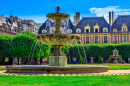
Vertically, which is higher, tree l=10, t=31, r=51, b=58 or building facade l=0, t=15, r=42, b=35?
building facade l=0, t=15, r=42, b=35

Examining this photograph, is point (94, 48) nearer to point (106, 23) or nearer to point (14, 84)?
point (106, 23)

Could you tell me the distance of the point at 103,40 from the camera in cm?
6106

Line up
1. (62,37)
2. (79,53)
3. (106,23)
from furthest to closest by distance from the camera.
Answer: (106,23) < (79,53) < (62,37)

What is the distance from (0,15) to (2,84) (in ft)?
175

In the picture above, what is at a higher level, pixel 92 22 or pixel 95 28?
Result: pixel 92 22

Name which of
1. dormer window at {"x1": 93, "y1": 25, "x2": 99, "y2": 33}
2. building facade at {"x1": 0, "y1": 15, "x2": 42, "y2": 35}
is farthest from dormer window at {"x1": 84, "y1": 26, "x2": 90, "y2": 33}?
building facade at {"x1": 0, "y1": 15, "x2": 42, "y2": 35}

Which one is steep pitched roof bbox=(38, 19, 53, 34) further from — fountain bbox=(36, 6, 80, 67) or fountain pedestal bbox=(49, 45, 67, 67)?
fountain pedestal bbox=(49, 45, 67, 67)

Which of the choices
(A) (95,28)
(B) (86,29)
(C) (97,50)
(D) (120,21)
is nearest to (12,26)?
(B) (86,29)

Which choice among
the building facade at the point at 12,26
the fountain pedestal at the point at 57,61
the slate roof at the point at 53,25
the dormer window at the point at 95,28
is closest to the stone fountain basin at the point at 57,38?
the fountain pedestal at the point at 57,61

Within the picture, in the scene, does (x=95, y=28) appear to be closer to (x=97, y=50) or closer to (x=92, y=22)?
(x=92, y=22)

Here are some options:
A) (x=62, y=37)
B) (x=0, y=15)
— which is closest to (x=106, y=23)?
(x=0, y=15)

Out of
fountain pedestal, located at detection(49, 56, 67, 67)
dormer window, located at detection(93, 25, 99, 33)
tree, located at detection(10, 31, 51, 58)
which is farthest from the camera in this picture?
dormer window, located at detection(93, 25, 99, 33)

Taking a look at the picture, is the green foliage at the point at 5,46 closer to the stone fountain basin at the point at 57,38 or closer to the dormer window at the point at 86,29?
the dormer window at the point at 86,29

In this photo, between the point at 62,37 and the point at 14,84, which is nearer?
the point at 14,84
